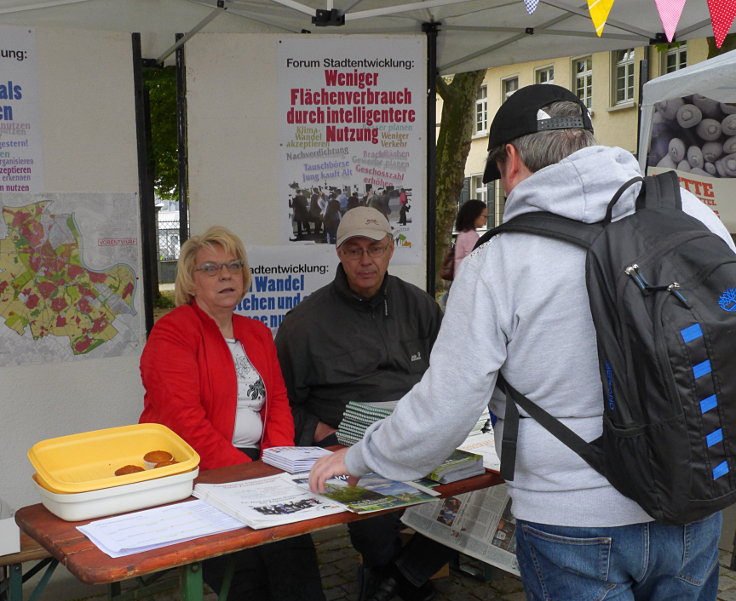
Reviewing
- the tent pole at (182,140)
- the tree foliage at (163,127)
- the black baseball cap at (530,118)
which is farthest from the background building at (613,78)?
the black baseball cap at (530,118)

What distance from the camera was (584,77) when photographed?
25000 millimetres

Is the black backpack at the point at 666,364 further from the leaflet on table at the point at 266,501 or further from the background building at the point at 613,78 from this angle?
the background building at the point at 613,78

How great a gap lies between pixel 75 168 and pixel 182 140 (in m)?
0.54

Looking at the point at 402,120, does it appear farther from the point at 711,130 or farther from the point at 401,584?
the point at 401,584

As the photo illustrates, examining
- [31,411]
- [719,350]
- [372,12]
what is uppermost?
[372,12]

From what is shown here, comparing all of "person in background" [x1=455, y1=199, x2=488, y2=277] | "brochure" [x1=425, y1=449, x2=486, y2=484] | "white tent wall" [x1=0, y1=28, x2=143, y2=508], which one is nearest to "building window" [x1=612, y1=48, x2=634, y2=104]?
"person in background" [x1=455, y1=199, x2=488, y2=277]

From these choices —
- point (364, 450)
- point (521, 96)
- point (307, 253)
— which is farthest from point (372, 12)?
point (364, 450)

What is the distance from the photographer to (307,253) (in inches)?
176

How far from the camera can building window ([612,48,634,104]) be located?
919 inches

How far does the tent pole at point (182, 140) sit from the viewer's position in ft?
13.9

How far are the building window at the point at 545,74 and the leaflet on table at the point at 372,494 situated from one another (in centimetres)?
2552

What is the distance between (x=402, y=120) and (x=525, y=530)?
3.20 meters

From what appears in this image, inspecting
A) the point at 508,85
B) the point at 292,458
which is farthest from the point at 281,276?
the point at 508,85

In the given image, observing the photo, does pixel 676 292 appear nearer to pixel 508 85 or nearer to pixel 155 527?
pixel 155 527
